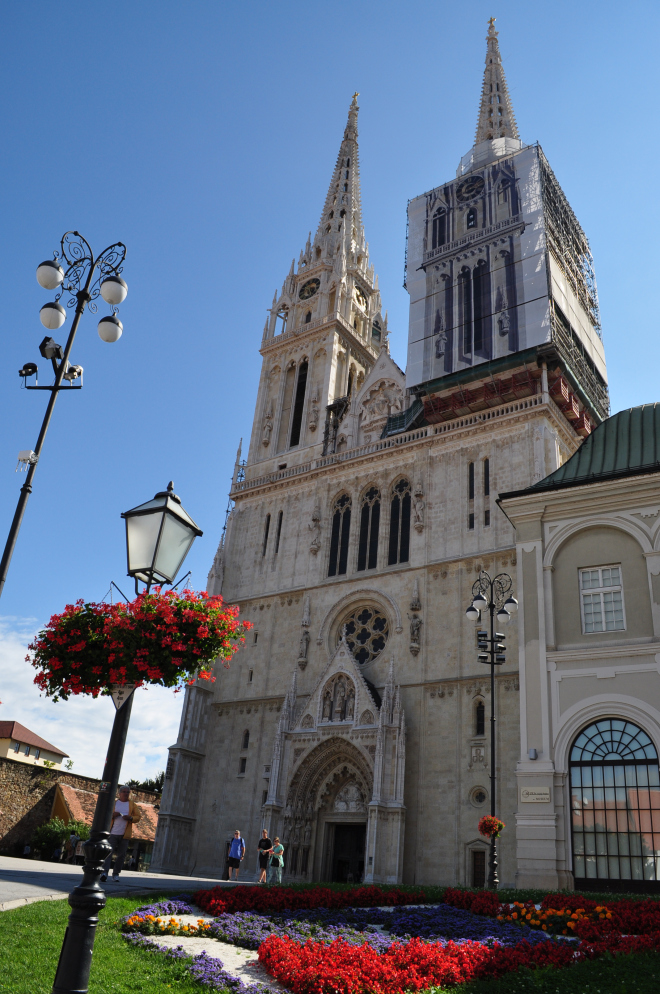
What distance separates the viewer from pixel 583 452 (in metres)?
24.6

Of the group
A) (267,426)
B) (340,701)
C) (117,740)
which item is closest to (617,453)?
(340,701)

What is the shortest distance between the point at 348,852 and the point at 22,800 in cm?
1372

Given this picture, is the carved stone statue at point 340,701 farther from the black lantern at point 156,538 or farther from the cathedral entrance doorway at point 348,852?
the black lantern at point 156,538

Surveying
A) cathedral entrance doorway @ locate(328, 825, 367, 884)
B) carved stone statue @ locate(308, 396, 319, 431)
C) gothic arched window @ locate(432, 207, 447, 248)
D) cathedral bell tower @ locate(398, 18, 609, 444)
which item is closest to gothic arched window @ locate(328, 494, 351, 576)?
cathedral bell tower @ locate(398, 18, 609, 444)

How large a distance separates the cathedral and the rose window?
0.11m

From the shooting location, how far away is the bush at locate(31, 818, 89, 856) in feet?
103

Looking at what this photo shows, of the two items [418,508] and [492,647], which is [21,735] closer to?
[418,508]

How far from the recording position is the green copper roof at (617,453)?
2255cm

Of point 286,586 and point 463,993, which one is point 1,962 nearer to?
point 463,993

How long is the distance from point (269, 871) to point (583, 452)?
20.4 metres

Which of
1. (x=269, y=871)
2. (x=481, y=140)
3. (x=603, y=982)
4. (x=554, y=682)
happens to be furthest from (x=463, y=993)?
(x=481, y=140)

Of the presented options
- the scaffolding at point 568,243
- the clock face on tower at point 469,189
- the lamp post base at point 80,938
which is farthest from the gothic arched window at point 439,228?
the lamp post base at point 80,938

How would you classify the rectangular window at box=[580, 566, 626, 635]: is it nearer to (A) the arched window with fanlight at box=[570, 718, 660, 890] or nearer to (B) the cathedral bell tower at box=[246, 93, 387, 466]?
(A) the arched window with fanlight at box=[570, 718, 660, 890]

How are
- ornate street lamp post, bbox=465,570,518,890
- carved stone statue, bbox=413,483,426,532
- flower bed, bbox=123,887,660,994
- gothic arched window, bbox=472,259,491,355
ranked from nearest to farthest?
flower bed, bbox=123,887,660,994 → ornate street lamp post, bbox=465,570,518,890 → carved stone statue, bbox=413,483,426,532 → gothic arched window, bbox=472,259,491,355
